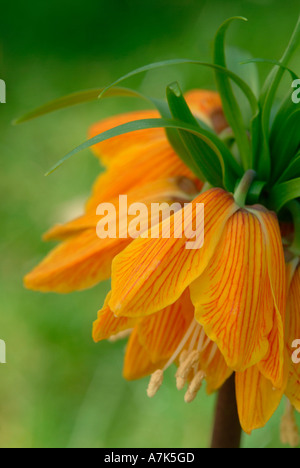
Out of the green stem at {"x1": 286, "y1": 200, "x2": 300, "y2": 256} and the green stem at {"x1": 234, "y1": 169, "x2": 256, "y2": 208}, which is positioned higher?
the green stem at {"x1": 234, "y1": 169, "x2": 256, "y2": 208}

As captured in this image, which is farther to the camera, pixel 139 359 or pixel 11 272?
pixel 11 272

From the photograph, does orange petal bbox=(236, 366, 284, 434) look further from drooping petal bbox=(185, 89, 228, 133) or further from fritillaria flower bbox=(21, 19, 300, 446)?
drooping petal bbox=(185, 89, 228, 133)

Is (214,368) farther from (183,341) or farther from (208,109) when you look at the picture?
(208,109)

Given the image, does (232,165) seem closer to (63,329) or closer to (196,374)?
(196,374)

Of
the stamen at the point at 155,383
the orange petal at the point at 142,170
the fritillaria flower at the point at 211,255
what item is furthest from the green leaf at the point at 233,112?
the stamen at the point at 155,383

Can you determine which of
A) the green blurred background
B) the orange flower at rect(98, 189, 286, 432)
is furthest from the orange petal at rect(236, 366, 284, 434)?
the green blurred background
